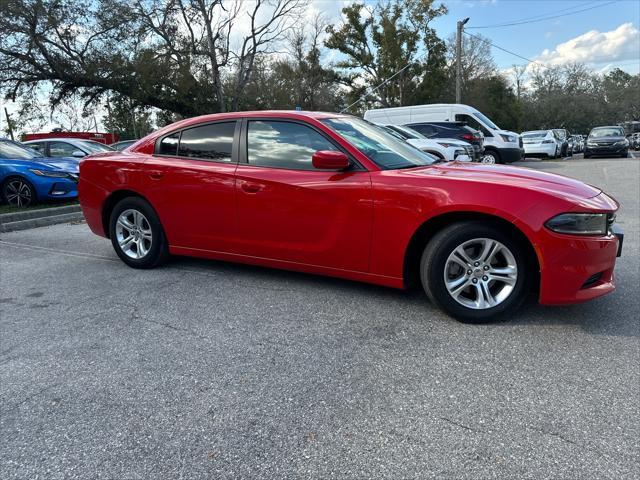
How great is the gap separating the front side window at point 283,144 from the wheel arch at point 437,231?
98 centimetres

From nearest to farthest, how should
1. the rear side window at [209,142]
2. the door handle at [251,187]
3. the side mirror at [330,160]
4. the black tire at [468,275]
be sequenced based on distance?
1. the black tire at [468,275]
2. the side mirror at [330,160]
3. the door handle at [251,187]
4. the rear side window at [209,142]

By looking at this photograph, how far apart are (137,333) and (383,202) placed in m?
1.96

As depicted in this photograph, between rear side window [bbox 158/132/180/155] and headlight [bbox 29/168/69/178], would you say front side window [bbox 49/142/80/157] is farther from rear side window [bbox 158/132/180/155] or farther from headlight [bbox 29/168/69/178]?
rear side window [bbox 158/132/180/155]

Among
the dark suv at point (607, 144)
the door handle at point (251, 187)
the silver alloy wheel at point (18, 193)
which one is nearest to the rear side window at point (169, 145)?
the door handle at point (251, 187)

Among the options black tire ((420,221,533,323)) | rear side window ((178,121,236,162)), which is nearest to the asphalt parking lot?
black tire ((420,221,533,323))

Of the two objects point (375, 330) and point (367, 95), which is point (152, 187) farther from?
point (367, 95)

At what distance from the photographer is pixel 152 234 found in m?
4.67

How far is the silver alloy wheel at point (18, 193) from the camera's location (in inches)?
352

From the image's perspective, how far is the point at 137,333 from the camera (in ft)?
10.7

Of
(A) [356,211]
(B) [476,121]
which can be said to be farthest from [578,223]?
(B) [476,121]

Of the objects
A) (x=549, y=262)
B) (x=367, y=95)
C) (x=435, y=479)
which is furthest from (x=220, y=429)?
(x=367, y=95)

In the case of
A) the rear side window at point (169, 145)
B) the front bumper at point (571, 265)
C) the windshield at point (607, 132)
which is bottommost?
the front bumper at point (571, 265)

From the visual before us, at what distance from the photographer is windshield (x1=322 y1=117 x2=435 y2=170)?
3.74 metres

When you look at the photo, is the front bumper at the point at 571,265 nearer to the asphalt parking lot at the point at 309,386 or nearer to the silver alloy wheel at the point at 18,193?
the asphalt parking lot at the point at 309,386
